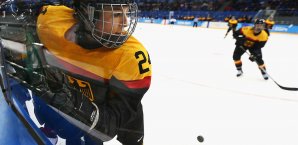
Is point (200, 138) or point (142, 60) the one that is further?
point (200, 138)

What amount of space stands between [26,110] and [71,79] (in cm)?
28

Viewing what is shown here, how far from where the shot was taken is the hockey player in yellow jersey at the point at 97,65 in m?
0.52

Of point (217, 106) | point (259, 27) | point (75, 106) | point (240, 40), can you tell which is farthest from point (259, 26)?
point (75, 106)

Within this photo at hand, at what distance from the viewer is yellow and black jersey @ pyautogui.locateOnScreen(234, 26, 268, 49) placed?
428 cm

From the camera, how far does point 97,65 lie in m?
0.58

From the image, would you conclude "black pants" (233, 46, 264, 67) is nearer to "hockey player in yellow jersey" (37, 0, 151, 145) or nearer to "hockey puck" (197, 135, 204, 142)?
"hockey puck" (197, 135, 204, 142)

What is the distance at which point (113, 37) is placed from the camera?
0.66 metres

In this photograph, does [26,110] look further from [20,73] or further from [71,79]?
[71,79]

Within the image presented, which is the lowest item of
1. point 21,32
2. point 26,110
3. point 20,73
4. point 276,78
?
point 276,78

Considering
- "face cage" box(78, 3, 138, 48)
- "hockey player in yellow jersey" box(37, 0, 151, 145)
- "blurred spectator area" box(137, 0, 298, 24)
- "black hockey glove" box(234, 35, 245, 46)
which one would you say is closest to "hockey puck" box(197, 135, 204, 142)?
"hockey player in yellow jersey" box(37, 0, 151, 145)

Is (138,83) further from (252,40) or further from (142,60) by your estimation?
(252,40)

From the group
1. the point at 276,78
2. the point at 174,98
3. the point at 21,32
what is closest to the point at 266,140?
the point at 174,98

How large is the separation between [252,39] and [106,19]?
13.5 feet

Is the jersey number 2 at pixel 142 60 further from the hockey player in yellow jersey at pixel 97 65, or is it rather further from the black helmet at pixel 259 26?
the black helmet at pixel 259 26
